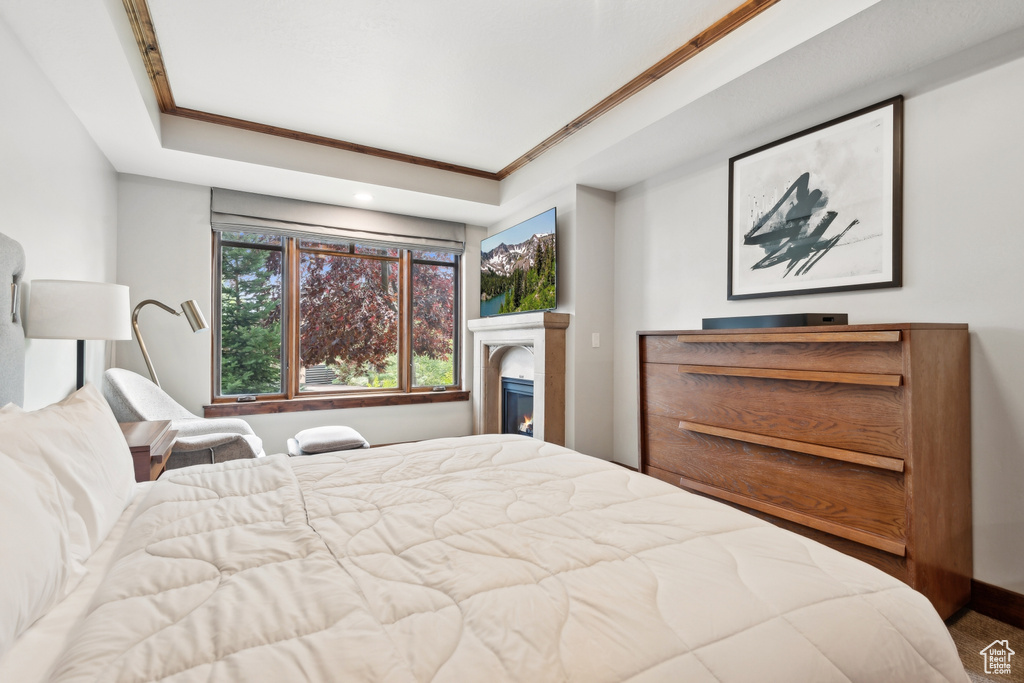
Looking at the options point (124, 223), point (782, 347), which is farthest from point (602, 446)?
point (124, 223)

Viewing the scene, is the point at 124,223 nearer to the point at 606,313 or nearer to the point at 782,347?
the point at 606,313

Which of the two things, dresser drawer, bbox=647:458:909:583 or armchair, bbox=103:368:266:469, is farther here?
armchair, bbox=103:368:266:469

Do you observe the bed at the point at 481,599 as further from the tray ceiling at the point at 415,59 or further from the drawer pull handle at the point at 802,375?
the tray ceiling at the point at 415,59

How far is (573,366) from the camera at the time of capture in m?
3.66

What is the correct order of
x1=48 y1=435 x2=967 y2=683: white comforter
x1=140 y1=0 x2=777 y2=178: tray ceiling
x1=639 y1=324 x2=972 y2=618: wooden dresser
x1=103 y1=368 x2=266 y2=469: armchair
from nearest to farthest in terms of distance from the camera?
x1=48 y1=435 x2=967 y2=683: white comforter
x1=639 y1=324 x2=972 y2=618: wooden dresser
x1=140 y1=0 x2=777 y2=178: tray ceiling
x1=103 y1=368 x2=266 y2=469: armchair

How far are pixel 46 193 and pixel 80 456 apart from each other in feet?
6.10

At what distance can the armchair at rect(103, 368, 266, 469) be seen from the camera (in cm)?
252

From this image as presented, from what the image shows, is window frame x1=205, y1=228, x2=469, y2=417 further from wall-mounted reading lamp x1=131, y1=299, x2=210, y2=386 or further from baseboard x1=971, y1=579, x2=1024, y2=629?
baseboard x1=971, y1=579, x2=1024, y2=629

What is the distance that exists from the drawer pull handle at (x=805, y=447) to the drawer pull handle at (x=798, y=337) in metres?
0.43

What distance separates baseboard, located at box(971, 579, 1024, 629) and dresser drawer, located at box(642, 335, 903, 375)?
1.01m

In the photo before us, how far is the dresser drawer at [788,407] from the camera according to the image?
176cm

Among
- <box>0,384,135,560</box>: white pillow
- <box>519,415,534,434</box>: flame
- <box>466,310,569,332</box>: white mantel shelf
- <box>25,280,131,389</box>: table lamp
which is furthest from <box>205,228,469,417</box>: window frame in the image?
<box>0,384,135,560</box>: white pillow

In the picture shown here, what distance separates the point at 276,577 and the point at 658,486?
106 centimetres

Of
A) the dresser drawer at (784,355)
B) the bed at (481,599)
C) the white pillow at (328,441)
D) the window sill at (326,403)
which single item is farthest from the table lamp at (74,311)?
the dresser drawer at (784,355)
